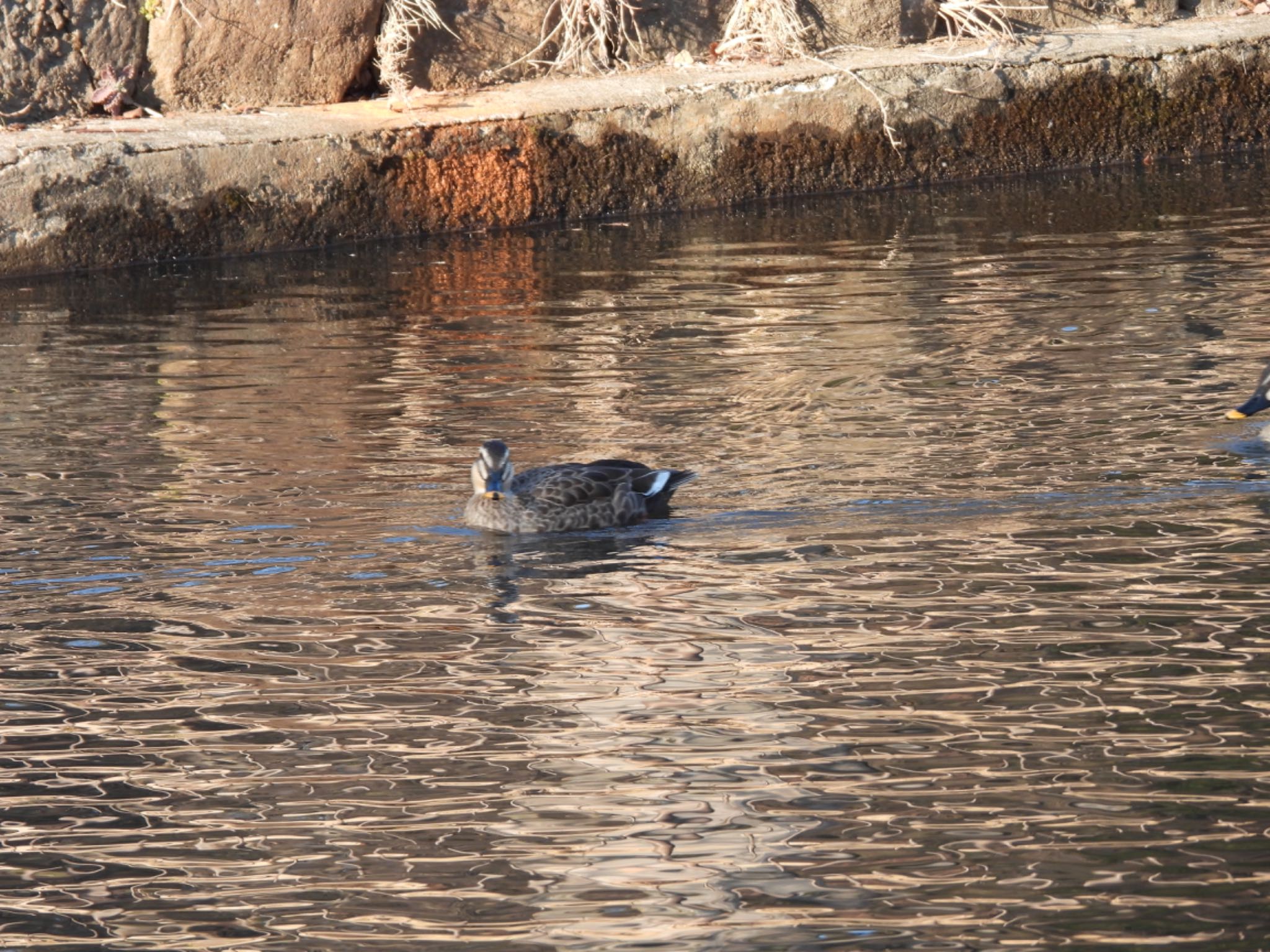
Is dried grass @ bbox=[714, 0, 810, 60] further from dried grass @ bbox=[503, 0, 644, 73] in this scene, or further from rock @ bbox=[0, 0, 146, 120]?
rock @ bbox=[0, 0, 146, 120]

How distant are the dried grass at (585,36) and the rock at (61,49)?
2.92m

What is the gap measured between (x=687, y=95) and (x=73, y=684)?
9.51 m

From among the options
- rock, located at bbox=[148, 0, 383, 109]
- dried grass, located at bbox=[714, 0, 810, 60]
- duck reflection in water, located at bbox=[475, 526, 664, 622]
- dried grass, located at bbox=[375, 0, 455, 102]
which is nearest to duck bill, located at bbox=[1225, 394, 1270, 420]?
duck reflection in water, located at bbox=[475, 526, 664, 622]

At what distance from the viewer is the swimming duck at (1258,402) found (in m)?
8.37

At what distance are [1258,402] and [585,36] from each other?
28.6 feet

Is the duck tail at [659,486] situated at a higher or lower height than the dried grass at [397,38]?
lower

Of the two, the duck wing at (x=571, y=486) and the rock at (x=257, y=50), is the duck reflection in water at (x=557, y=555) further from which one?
the rock at (x=257, y=50)

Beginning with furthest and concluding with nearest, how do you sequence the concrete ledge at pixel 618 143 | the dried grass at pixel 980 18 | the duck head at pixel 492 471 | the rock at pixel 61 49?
the dried grass at pixel 980 18, the rock at pixel 61 49, the concrete ledge at pixel 618 143, the duck head at pixel 492 471

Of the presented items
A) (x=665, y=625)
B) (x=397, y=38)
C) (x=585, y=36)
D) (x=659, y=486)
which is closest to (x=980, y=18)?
(x=585, y=36)

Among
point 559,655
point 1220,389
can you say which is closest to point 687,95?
point 1220,389

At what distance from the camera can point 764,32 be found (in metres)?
15.8

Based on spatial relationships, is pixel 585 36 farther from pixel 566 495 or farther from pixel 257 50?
pixel 566 495

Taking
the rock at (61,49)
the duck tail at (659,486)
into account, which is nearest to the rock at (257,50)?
the rock at (61,49)

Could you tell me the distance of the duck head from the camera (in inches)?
310
